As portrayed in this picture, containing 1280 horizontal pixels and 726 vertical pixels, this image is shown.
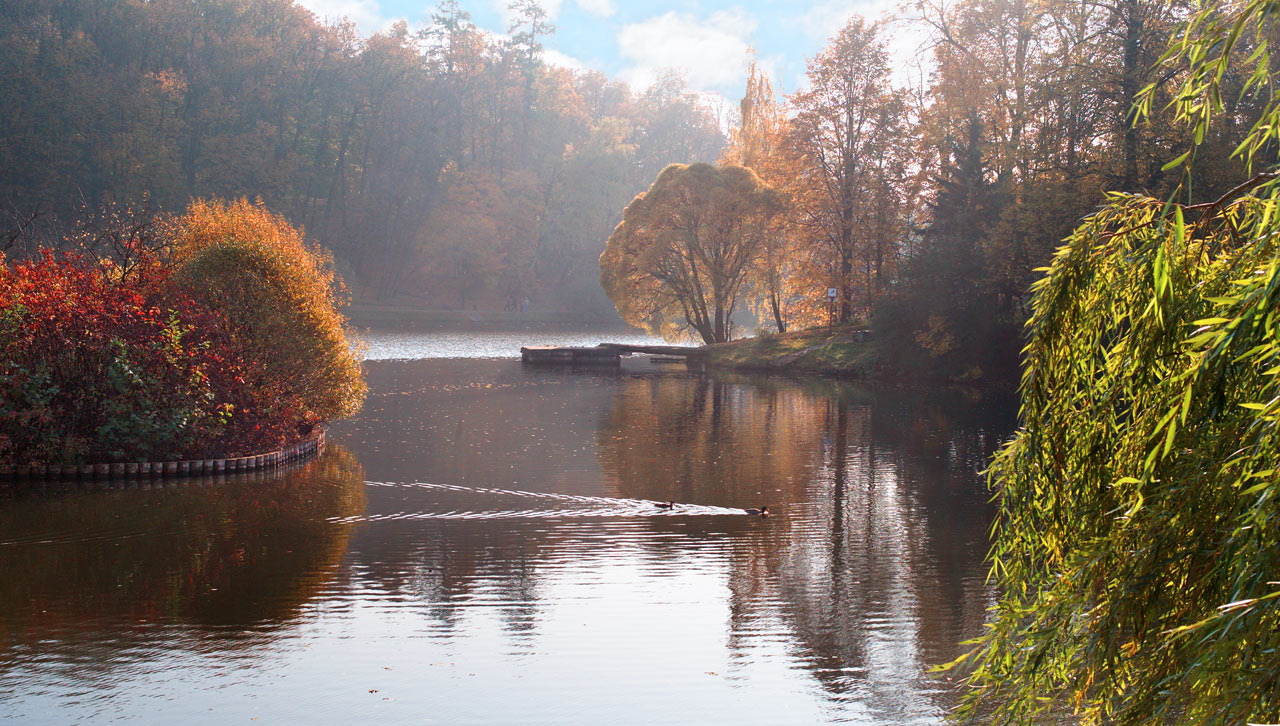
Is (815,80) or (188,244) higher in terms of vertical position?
(815,80)

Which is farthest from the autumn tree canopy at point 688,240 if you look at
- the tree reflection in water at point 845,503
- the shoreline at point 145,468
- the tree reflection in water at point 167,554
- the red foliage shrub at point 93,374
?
the tree reflection in water at point 167,554

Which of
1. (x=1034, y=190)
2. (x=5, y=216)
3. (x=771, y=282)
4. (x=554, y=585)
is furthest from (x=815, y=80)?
(x=5, y=216)

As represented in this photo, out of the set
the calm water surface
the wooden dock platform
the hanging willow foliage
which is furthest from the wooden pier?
the hanging willow foliage

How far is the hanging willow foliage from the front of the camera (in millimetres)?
3461

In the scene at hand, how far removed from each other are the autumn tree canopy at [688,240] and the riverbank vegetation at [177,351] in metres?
26.6

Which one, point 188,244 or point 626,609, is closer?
point 626,609

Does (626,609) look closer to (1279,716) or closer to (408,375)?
(1279,716)

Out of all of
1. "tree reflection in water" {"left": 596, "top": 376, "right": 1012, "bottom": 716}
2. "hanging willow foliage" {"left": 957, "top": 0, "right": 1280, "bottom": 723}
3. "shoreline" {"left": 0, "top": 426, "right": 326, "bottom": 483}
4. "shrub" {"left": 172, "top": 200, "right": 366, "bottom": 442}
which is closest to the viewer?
"hanging willow foliage" {"left": 957, "top": 0, "right": 1280, "bottom": 723}

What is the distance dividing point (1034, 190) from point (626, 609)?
2573cm

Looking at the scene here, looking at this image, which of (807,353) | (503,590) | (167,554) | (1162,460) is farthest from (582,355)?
(1162,460)

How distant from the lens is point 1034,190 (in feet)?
103

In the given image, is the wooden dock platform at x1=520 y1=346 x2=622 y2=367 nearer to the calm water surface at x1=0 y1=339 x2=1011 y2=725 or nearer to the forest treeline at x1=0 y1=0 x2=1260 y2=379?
the forest treeline at x1=0 y1=0 x2=1260 y2=379

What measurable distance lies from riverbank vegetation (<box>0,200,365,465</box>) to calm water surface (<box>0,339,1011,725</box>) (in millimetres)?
1260

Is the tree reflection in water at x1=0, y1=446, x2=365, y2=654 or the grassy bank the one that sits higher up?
the grassy bank
